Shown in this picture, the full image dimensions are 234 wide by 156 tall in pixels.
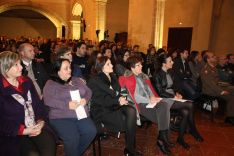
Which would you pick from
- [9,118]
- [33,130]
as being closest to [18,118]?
[9,118]

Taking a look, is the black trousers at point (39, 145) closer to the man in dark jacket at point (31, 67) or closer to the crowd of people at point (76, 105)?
the crowd of people at point (76, 105)

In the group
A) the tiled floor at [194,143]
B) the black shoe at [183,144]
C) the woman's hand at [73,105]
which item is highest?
the woman's hand at [73,105]

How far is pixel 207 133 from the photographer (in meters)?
4.73

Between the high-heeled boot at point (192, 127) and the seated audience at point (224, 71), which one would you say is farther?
the seated audience at point (224, 71)

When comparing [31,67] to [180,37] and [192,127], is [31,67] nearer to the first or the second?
[192,127]

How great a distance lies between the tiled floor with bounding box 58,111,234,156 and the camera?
382cm

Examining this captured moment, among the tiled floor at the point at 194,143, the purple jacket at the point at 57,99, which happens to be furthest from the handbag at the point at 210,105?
the purple jacket at the point at 57,99

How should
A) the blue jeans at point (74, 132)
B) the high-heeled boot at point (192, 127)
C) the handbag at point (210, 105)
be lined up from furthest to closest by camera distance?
the handbag at point (210, 105), the high-heeled boot at point (192, 127), the blue jeans at point (74, 132)

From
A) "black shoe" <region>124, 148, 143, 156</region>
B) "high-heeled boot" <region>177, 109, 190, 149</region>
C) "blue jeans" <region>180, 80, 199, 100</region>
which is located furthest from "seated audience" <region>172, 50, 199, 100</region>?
"black shoe" <region>124, 148, 143, 156</region>

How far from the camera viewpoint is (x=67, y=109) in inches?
121

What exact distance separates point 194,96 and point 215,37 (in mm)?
5883

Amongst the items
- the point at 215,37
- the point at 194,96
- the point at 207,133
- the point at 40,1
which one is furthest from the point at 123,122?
the point at 40,1

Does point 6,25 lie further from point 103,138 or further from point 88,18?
point 103,138

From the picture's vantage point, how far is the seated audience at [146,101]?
12.3ft
